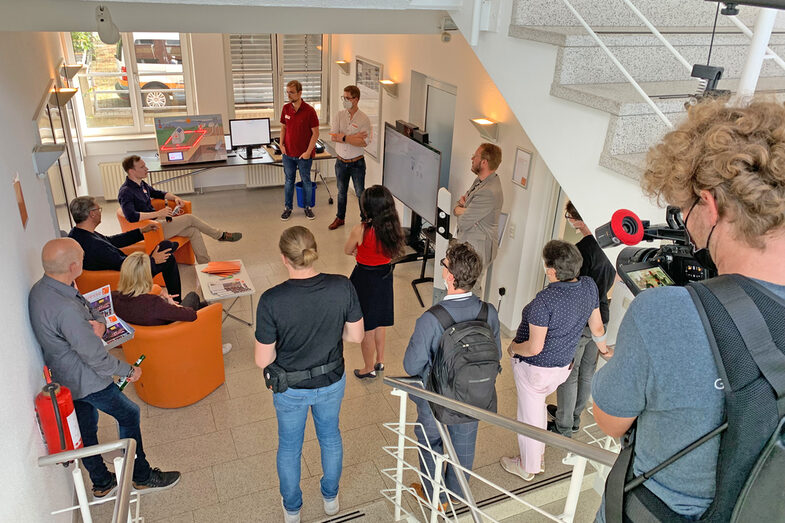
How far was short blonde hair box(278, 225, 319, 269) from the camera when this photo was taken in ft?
9.83

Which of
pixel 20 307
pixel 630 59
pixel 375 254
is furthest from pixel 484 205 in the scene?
pixel 20 307

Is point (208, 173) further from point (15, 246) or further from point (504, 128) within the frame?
point (15, 246)

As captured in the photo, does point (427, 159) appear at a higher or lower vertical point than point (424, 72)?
lower

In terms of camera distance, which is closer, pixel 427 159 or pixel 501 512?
pixel 501 512

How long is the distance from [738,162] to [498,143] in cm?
470

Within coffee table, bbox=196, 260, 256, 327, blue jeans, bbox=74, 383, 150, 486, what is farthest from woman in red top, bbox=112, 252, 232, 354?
coffee table, bbox=196, 260, 256, 327

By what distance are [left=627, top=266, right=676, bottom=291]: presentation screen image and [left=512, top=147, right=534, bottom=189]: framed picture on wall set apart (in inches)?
148

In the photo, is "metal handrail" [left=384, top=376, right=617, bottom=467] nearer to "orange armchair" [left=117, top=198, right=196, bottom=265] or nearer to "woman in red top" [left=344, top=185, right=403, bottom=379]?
"woman in red top" [left=344, top=185, right=403, bottom=379]

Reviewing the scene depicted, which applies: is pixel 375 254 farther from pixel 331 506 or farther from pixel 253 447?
pixel 331 506

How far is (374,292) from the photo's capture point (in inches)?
187

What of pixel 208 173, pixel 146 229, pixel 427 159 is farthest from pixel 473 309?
pixel 208 173

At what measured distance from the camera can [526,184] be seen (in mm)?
5328

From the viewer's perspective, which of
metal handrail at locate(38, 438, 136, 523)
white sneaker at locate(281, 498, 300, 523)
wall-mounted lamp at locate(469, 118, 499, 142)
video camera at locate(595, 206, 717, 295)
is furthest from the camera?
wall-mounted lamp at locate(469, 118, 499, 142)

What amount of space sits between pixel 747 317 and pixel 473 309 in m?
2.11
